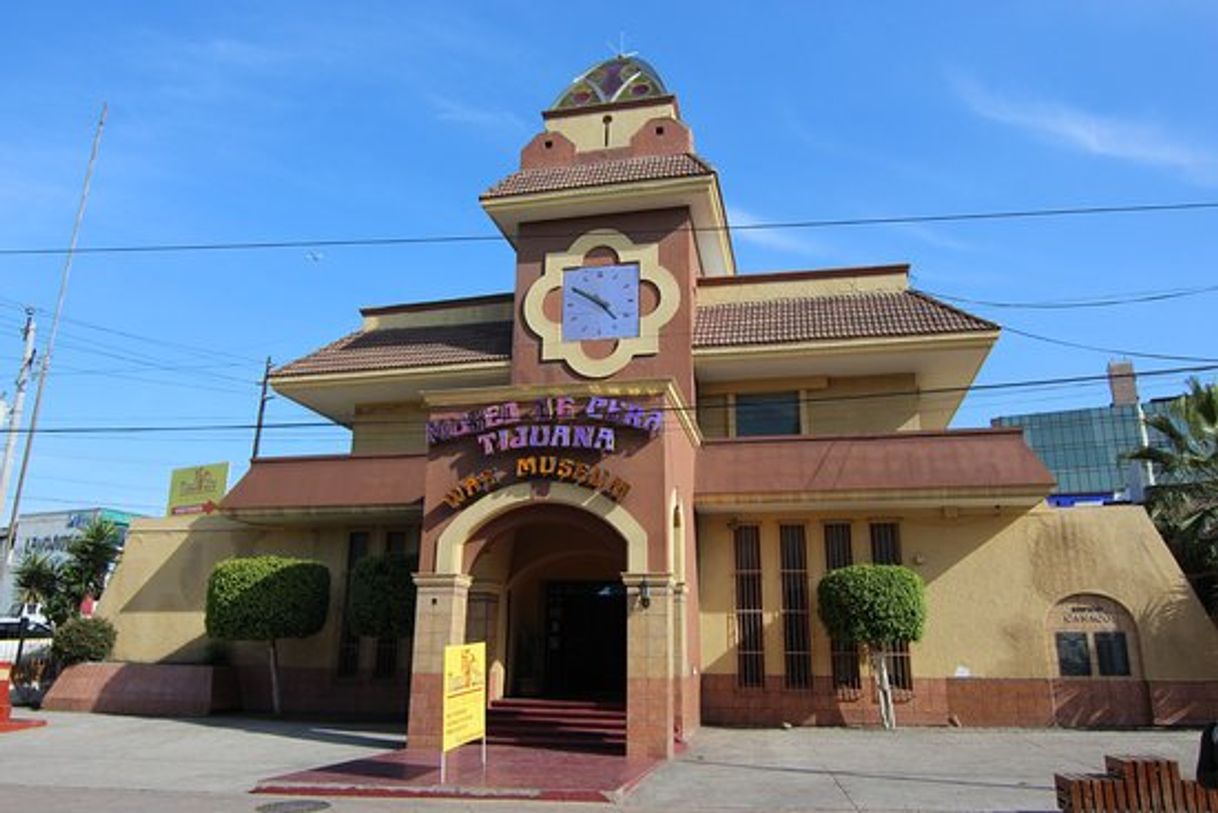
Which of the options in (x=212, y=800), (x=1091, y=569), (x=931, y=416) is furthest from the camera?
(x=931, y=416)

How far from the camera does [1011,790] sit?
11336 mm

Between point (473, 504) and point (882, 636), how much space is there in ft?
27.8

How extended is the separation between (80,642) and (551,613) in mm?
12078

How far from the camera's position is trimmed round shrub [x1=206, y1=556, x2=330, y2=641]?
783 inches

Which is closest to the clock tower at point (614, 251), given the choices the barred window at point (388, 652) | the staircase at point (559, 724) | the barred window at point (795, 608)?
the barred window at point (795, 608)

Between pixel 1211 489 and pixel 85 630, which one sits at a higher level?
pixel 1211 489

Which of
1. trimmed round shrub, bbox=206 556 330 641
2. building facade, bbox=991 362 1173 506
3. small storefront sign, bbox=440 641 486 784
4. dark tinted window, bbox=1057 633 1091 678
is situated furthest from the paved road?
building facade, bbox=991 362 1173 506

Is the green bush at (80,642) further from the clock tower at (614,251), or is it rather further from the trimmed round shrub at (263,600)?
the clock tower at (614,251)

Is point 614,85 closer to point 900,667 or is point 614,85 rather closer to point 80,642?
point 900,667

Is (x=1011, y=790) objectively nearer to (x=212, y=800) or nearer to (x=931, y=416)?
(x=212, y=800)

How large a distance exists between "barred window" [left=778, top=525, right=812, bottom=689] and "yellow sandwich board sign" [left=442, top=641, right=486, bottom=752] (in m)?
8.86

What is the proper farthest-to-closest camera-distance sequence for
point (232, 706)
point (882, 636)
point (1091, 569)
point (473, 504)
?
point (232, 706), point (1091, 569), point (882, 636), point (473, 504)

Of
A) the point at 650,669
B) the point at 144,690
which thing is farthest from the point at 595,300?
the point at 144,690

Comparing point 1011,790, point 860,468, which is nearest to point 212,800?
point 1011,790
